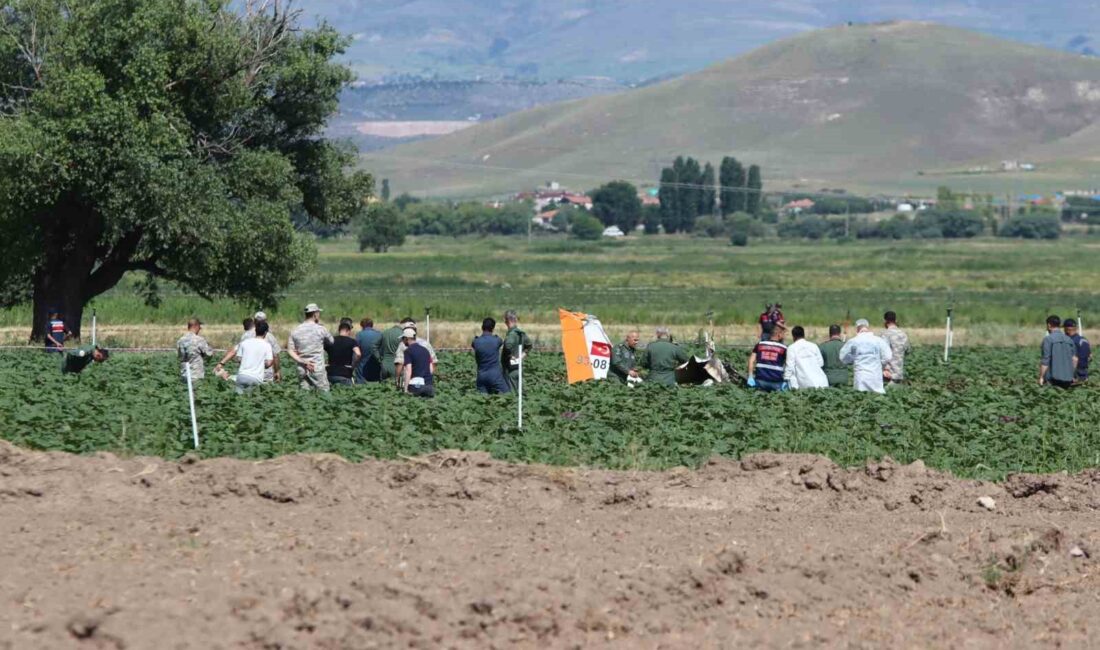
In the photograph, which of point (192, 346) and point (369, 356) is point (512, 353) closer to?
point (369, 356)

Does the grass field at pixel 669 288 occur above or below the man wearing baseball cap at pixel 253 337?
below

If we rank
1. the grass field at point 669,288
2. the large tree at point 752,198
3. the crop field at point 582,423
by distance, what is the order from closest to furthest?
the crop field at point 582,423 → the grass field at point 669,288 → the large tree at point 752,198

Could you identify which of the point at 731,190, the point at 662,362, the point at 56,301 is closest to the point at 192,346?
the point at 662,362

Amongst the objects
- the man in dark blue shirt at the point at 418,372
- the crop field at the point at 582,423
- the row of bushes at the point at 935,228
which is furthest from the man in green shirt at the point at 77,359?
the row of bushes at the point at 935,228

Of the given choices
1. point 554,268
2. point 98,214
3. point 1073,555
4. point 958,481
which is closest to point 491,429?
point 958,481

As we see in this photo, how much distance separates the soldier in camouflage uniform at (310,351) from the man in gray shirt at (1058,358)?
9.42m

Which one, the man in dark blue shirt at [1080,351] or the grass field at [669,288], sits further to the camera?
the grass field at [669,288]

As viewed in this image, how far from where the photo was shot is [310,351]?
2194 centimetres

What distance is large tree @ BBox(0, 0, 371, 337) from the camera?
3120 centimetres

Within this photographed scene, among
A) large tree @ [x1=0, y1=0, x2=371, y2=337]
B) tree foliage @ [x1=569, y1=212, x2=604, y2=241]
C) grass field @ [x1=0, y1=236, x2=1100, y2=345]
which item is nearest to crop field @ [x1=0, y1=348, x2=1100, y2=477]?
large tree @ [x1=0, y1=0, x2=371, y2=337]

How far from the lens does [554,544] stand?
14078 mm

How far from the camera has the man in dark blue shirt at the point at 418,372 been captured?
21.4 meters

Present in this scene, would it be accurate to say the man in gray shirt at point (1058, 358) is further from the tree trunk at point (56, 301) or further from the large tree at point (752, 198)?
the large tree at point (752, 198)

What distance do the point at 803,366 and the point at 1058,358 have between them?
13.2 ft
